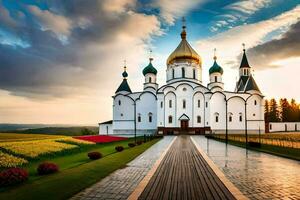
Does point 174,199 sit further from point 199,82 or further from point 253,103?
point 253,103

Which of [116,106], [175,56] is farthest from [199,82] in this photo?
[116,106]

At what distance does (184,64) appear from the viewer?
57.5 m

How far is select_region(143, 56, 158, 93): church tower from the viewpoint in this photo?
199 feet

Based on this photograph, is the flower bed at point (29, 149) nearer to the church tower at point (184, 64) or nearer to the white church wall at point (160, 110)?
the white church wall at point (160, 110)

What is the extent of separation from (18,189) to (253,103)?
5800cm

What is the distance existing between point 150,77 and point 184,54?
377 inches

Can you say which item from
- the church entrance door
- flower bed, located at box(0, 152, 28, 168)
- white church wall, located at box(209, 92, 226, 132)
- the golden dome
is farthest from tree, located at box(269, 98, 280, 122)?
flower bed, located at box(0, 152, 28, 168)

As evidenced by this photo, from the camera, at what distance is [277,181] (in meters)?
9.59

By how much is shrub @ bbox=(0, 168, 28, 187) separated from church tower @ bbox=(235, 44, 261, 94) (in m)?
58.6

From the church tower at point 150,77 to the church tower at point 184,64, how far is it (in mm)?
3591

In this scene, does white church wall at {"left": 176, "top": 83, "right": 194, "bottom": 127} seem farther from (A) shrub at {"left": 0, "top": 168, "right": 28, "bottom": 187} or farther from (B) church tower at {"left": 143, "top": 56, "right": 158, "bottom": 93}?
(A) shrub at {"left": 0, "top": 168, "right": 28, "bottom": 187}

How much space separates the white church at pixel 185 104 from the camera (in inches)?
2087

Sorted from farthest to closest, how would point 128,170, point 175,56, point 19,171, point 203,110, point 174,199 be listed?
point 175,56 < point 203,110 < point 128,170 < point 19,171 < point 174,199

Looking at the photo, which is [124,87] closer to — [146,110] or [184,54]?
[146,110]
